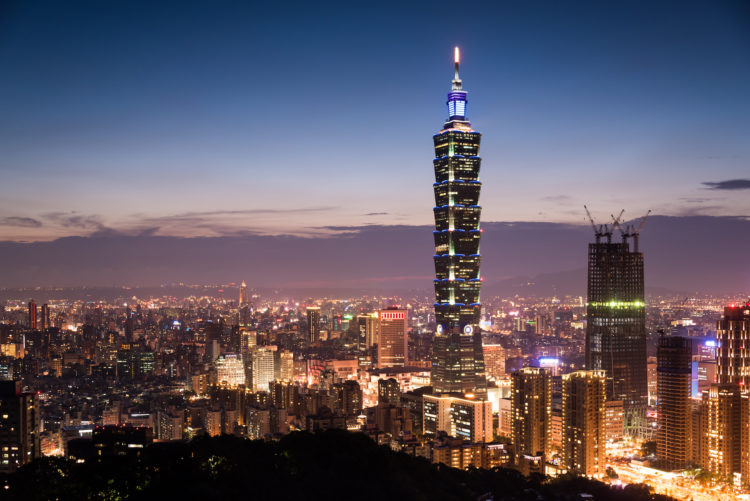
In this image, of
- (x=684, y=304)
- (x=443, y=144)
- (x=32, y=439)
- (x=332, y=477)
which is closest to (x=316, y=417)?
(x=32, y=439)

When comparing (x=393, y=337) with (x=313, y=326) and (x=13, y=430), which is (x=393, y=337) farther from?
(x=13, y=430)

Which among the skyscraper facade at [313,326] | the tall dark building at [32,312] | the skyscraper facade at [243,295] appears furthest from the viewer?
the skyscraper facade at [243,295]

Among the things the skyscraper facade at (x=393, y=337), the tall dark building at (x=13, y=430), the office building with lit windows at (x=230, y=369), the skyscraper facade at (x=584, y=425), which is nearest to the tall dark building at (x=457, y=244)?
the skyscraper facade at (x=393, y=337)

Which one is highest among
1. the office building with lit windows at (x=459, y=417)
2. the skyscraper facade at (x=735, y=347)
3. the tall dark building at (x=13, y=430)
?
the skyscraper facade at (x=735, y=347)

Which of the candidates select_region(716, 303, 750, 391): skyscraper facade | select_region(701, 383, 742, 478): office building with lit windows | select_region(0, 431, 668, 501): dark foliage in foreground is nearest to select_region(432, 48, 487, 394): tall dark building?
select_region(716, 303, 750, 391): skyscraper facade

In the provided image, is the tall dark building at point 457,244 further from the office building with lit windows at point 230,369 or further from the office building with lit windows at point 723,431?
the office building with lit windows at point 723,431

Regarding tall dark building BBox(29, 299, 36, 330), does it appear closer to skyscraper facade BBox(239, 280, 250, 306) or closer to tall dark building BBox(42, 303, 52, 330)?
tall dark building BBox(42, 303, 52, 330)

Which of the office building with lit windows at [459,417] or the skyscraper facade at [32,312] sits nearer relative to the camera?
the office building with lit windows at [459,417]

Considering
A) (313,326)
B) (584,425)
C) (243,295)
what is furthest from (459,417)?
(243,295)
